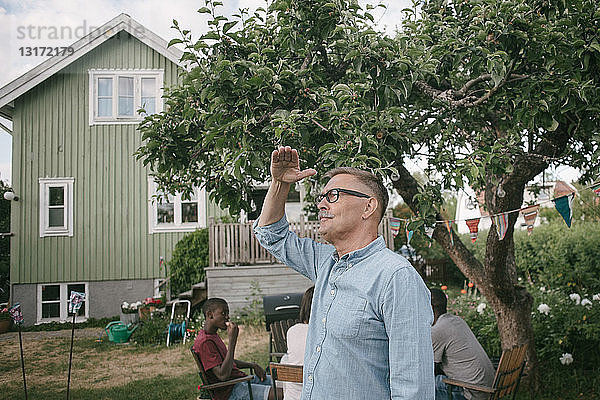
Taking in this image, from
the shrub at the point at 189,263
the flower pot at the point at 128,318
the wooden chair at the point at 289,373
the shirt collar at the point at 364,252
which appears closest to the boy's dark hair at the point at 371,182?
the shirt collar at the point at 364,252

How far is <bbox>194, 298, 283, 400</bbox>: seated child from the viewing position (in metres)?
4.13

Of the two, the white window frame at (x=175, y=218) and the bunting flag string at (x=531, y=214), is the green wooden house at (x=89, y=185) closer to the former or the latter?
the white window frame at (x=175, y=218)

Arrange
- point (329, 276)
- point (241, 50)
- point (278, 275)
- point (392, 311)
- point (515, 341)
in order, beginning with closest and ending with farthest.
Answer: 1. point (392, 311)
2. point (329, 276)
3. point (241, 50)
4. point (515, 341)
5. point (278, 275)

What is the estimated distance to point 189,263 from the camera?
473 inches

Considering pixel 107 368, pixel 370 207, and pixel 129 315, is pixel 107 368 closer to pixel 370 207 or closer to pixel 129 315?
pixel 129 315

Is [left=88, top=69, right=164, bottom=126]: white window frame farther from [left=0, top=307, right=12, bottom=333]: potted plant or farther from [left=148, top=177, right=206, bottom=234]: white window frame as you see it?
[left=0, top=307, right=12, bottom=333]: potted plant

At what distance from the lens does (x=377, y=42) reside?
10.8 ft

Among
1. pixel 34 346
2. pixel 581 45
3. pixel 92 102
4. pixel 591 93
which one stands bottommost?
pixel 34 346

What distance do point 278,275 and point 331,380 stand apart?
9487 mm

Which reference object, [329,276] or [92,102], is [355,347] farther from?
[92,102]

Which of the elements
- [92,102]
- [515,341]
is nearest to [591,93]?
[515,341]

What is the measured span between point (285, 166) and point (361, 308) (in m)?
0.68

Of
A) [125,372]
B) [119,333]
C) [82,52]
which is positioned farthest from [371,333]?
[82,52]

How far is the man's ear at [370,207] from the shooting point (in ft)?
6.23
